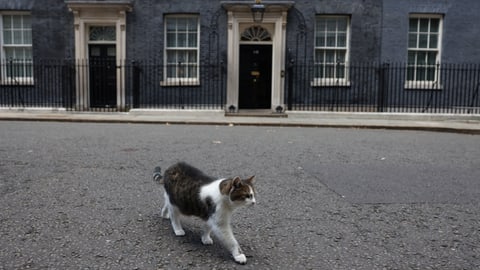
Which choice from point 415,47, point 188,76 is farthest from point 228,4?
point 415,47

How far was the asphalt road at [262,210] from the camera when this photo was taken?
3254 millimetres

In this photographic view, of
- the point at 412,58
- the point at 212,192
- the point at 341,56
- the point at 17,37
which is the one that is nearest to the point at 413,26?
the point at 412,58

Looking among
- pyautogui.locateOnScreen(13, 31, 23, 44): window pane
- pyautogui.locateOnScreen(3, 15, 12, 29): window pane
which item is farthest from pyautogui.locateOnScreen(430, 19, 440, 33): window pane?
pyautogui.locateOnScreen(3, 15, 12, 29): window pane

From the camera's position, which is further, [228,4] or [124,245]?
[228,4]

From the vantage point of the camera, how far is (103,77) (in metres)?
18.0

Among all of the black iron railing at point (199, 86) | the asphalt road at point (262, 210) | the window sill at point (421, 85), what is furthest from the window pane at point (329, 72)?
the asphalt road at point (262, 210)

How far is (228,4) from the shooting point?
55.8ft

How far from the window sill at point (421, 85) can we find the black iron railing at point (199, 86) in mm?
35

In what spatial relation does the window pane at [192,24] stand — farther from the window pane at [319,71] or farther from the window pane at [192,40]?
the window pane at [319,71]

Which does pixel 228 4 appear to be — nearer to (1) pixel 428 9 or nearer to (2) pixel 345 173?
(1) pixel 428 9

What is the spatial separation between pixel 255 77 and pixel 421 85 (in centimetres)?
630

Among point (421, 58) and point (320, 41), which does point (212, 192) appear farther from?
point (421, 58)

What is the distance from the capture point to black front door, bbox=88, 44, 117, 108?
58.8ft

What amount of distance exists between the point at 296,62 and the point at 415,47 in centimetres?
470
